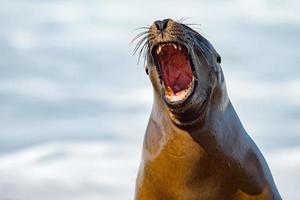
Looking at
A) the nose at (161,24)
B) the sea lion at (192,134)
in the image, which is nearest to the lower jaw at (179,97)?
the sea lion at (192,134)

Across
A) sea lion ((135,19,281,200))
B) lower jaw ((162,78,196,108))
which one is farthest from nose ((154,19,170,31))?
lower jaw ((162,78,196,108))

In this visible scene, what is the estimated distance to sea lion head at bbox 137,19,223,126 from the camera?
53.1 metres

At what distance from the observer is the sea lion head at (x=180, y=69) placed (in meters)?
53.1

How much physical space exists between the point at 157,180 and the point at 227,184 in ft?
2.64

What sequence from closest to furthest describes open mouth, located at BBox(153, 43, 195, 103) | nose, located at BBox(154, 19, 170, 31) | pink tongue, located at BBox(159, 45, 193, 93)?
1. nose, located at BBox(154, 19, 170, 31)
2. open mouth, located at BBox(153, 43, 195, 103)
3. pink tongue, located at BBox(159, 45, 193, 93)

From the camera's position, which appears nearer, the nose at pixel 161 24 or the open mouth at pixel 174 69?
the nose at pixel 161 24

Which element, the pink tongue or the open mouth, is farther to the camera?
the pink tongue

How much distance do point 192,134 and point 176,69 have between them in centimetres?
77

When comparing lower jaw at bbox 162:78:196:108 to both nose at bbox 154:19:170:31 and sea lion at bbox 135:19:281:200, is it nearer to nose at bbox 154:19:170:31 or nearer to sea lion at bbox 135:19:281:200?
sea lion at bbox 135:19:281:200

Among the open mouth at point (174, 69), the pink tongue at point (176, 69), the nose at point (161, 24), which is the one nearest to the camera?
the nose at point (161, 24)

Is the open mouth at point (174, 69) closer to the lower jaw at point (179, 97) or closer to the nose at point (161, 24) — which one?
the lower jaw at point (179, 97)

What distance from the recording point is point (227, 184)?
177ft

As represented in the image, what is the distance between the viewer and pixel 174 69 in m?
53.5

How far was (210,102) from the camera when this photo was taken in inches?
2109
